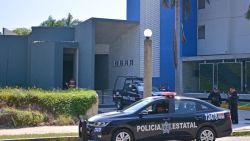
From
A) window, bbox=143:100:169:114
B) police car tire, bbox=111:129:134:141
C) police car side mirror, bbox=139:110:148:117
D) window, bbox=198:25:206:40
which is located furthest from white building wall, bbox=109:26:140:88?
police car tire, bbox=111:129:134:141

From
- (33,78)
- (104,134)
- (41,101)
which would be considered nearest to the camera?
(104,134)

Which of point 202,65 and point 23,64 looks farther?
point 23,64

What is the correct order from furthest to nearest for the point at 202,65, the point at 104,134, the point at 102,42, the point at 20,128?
the point at 102,42 → the point at 202,65 → the point at 20,128 → the point at 104,134

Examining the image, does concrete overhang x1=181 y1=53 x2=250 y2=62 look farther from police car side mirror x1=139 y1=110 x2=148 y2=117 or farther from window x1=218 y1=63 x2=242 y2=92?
police car side mirror x1=139 y1=110 x2=148 y2=117

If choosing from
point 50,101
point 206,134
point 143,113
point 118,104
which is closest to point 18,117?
point 50,101

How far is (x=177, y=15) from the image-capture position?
132 feet

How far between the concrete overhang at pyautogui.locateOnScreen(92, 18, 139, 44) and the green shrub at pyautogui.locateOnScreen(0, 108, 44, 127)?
25.2 m

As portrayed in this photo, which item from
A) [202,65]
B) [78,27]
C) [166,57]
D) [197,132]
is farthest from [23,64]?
[197,132]

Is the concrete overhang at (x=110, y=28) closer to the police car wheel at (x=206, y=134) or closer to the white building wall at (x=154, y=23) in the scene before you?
the white building wall at (x=154, y=23)

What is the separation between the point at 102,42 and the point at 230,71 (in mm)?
17042

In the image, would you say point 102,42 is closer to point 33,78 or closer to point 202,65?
point 33,78

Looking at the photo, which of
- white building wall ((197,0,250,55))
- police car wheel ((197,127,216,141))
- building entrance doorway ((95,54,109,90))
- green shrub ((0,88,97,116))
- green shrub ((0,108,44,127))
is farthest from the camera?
building entrance doorway ((95,54,109,90))

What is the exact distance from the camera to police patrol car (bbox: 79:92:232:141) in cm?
1323

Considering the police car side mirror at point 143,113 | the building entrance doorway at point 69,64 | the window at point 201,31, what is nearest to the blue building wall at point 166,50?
the window at point 201,31
